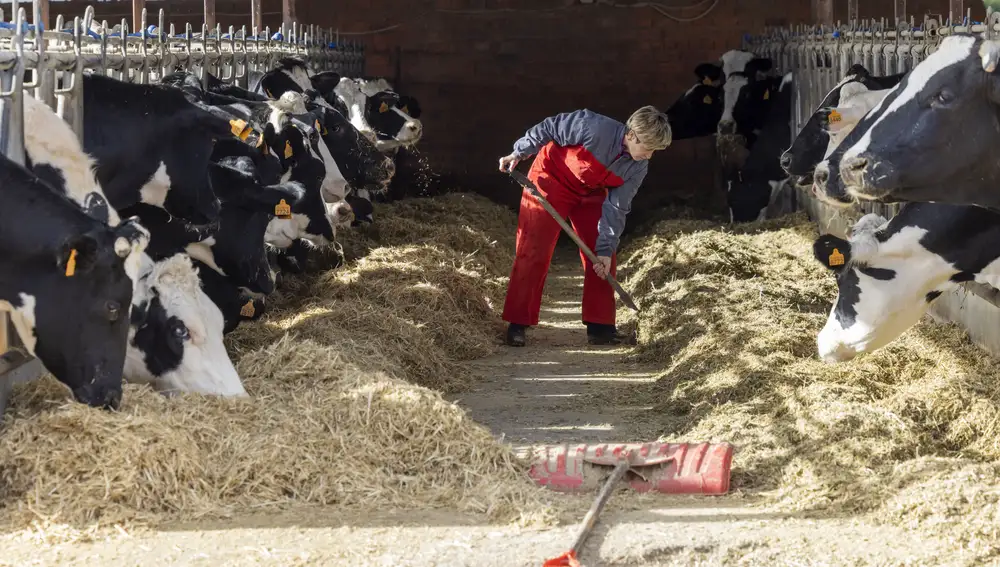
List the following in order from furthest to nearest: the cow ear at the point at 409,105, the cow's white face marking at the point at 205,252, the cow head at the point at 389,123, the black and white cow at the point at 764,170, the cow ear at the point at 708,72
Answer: the cow ear at the point at 708,72 < the cow ear at the point at 409,105 < the black and white cow at the point at 764,170 < the cow head at the point at 389,123 < the cow's white face marking at the point at 205,252

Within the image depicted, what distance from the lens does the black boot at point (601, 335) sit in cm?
924

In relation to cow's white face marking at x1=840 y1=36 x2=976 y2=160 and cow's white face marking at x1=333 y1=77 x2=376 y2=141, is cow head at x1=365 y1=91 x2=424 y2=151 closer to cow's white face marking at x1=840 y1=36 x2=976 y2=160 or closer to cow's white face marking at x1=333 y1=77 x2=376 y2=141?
cow's white face marking at x1=333 y1=77 x2=376 y2=141

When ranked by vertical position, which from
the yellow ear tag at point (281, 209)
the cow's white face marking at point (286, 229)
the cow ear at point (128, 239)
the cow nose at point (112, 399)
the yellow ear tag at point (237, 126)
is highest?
the yellow ear tag at point (237, 126)

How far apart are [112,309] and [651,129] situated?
4156mm

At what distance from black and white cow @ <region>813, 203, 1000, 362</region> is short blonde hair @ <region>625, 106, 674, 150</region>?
1.74 metres

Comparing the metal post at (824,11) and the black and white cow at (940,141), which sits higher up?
the metal post at (824,11)

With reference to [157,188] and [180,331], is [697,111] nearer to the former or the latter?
[157,188]

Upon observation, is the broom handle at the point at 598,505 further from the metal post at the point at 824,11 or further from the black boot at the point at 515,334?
the metal post at the point at 824,11

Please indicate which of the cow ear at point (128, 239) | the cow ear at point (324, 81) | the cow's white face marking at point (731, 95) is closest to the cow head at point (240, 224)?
the cow ear at point (128, 239)

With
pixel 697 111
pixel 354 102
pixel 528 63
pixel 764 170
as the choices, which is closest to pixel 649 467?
pixel 354 102

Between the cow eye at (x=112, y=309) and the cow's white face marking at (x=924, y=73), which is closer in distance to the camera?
the cow eye at (x=112, y=309)

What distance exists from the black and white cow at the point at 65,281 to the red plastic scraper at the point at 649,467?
1.82 meters

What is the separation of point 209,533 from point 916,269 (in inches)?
149

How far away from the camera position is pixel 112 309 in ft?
16.8
